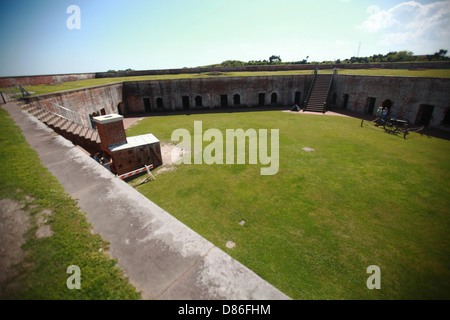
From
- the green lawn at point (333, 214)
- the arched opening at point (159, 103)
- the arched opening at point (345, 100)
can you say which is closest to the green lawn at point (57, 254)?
the green lawn at point (333, 214)

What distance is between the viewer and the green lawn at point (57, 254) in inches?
75.5

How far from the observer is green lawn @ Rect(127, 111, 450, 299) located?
440cm

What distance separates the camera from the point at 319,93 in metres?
20.8

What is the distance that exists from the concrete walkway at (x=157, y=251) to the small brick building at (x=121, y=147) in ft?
16.1

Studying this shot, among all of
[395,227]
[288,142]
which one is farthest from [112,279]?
[288,142]

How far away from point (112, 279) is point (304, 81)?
24.4 m

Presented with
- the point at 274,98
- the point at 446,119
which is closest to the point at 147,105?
the point at 274,98

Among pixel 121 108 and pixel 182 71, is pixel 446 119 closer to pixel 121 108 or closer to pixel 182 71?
pixel 121 108

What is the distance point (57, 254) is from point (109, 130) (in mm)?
7066

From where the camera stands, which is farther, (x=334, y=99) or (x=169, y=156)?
(x=334, y=99)

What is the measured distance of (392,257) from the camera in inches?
189

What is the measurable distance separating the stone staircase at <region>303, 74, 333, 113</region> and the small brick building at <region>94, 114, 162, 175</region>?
16356 millimetres

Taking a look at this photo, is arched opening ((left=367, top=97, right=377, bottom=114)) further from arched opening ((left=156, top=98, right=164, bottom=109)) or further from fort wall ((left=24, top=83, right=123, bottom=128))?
fort wall ((left=24, top=83, right=123, bottom=128))
